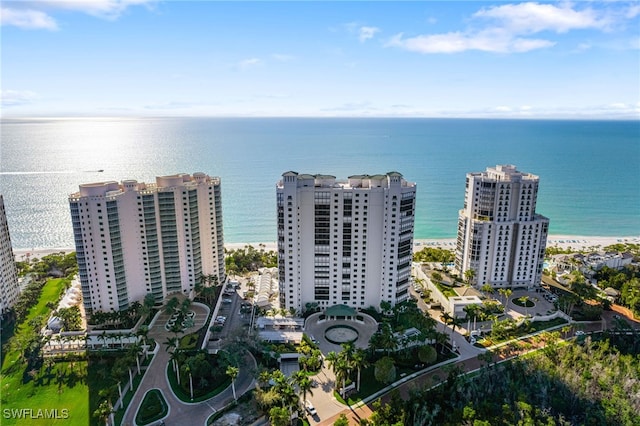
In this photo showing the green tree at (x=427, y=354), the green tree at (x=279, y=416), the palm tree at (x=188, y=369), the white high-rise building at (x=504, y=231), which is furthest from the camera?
the white high-rise building at (x=504, y=231)

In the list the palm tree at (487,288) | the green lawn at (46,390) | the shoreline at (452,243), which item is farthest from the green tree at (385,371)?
the shoreline at (452,243)

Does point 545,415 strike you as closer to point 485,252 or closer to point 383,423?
point 383,423

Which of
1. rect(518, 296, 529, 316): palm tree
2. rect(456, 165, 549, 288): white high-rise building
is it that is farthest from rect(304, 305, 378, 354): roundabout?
rect(518, 296, 529, 316): palm tree

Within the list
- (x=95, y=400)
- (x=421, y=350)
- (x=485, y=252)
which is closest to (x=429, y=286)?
(x=485, y=252)

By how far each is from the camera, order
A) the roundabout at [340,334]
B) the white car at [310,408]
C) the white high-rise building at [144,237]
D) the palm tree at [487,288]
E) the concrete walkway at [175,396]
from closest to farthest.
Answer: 1. the concrete walkway at [175,396]
2. the white car at [310,408]
3. the roundabout at [340,334]
4. the white high-rise building at [144,237]
5. the palm tree at [487,288]

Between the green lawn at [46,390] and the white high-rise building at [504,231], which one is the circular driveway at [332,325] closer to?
the white high-rise building at [504,231]

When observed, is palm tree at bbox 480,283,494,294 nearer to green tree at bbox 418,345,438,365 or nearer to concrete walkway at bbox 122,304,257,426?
green tree at bbox 418,345,438,365

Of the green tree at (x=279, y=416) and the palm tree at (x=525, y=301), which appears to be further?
the palm tree at (x=525, y=301)
